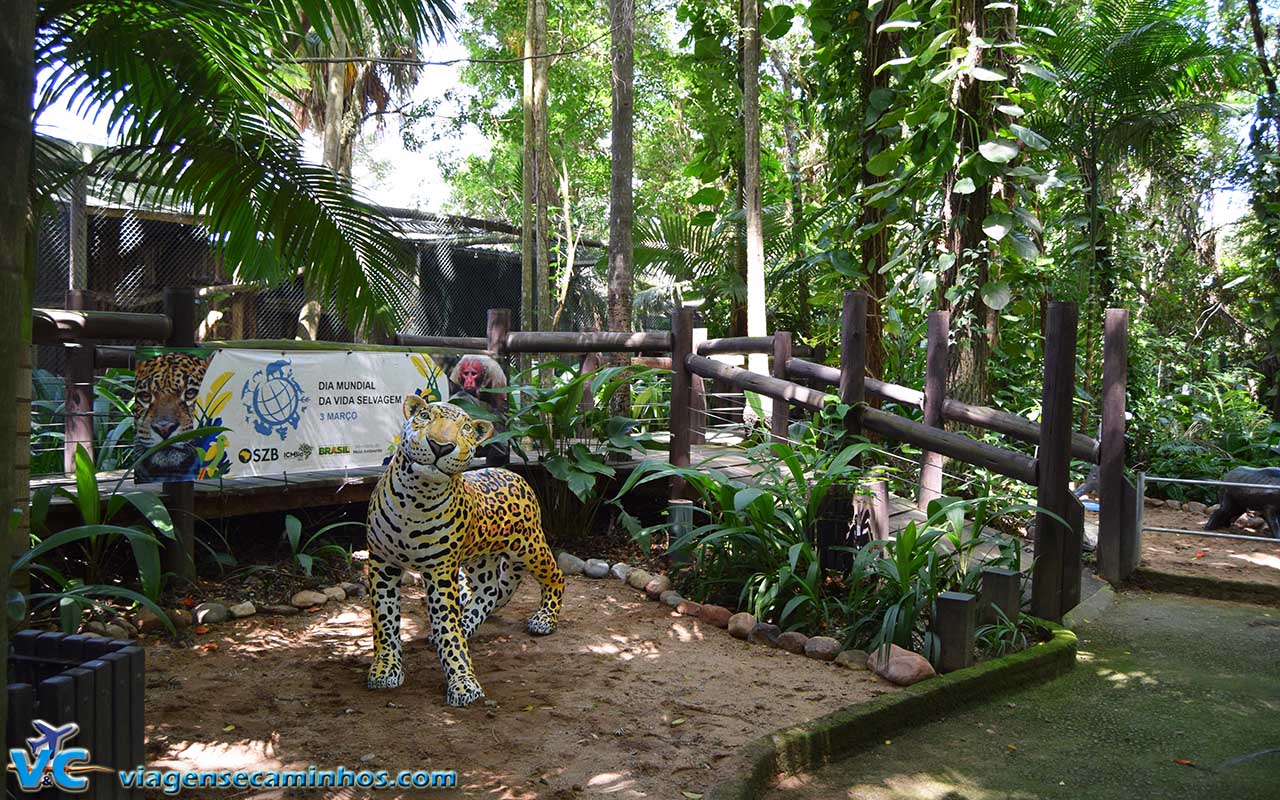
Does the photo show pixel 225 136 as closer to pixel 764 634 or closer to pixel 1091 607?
pixel 764 634

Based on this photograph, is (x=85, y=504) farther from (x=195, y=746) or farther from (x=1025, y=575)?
(x=1025, y=575)

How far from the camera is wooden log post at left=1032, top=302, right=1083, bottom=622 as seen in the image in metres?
4.80

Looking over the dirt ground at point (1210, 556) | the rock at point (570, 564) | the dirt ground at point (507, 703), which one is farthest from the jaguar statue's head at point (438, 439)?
the dirt ground at point (1210, 556)

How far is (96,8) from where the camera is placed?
3.23 metres

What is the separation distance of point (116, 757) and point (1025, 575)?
156 inches

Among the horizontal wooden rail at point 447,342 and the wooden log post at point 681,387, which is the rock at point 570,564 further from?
the horizontal wooden rail at point 447,342

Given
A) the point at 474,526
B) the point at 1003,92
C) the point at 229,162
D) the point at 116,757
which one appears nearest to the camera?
the point at 116,757

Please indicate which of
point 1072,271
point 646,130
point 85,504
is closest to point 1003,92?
point 1072,271

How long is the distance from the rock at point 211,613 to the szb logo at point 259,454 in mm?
891

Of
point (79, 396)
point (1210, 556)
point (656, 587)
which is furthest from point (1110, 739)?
point (79, 396)

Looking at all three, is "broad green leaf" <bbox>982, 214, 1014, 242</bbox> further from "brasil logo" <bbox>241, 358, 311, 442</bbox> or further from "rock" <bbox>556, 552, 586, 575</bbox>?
"brasil logo" <bbox>241, 358, 311, 442</bbox>

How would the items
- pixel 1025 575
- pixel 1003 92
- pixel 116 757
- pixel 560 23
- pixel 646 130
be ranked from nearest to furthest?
pixel 116 757 → pixel 1025 575 → pixel 1003 92 → pixel 560 23 → pixel 646 130

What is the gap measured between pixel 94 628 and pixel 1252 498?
7332 millimetres

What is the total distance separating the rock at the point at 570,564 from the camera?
5977 millimetres
